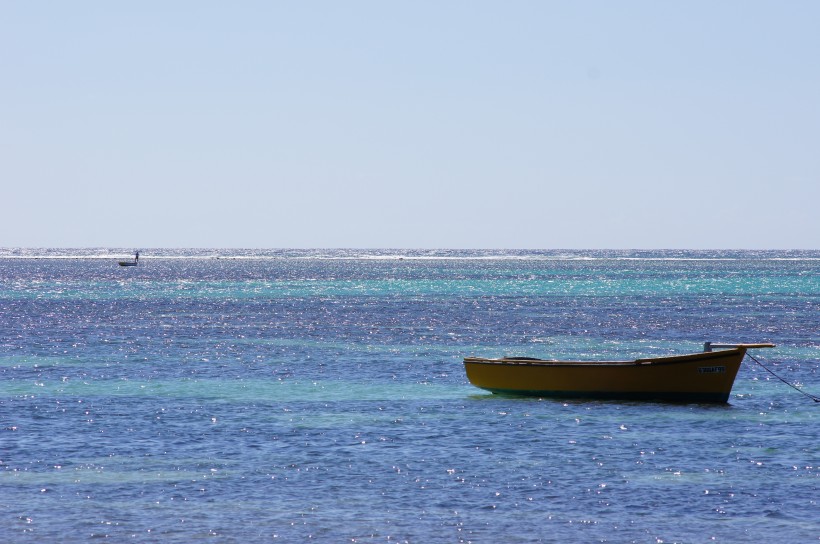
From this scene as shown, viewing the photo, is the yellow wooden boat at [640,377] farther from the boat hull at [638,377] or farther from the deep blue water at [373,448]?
the deep blue water at [373,448]

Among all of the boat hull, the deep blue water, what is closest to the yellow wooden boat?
the boat hull

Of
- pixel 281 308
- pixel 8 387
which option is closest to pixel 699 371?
pixel 8 387

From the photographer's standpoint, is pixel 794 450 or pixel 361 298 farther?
pixel 361 298

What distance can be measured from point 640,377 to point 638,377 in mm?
66

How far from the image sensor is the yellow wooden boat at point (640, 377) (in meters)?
34.8

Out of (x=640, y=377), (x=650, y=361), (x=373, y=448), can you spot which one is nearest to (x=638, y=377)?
(x=640, y=377)

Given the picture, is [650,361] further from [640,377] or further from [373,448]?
[373,448]

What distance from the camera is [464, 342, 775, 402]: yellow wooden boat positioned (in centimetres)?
3478

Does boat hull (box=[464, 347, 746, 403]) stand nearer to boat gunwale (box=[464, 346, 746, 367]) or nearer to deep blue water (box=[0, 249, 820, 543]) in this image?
boat gunwale (box=[464, 346, 746, 367])

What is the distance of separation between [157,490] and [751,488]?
40.7 feet

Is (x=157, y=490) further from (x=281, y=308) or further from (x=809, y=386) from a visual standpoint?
(x=281, y=308)

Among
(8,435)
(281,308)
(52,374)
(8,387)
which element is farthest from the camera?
(281,308)

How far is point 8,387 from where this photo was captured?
38.4 metres

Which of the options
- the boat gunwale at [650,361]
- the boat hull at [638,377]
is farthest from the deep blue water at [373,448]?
the boat gunwale at [650,361]
